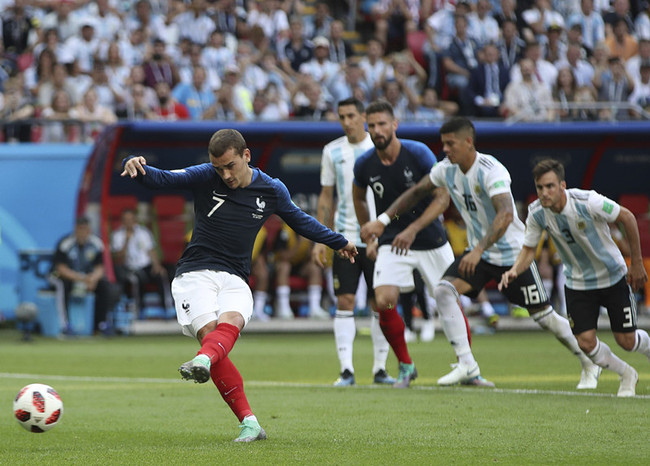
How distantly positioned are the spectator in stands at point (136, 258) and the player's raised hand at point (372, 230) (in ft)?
32.6

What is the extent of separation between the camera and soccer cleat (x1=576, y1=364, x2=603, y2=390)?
33.2 ft

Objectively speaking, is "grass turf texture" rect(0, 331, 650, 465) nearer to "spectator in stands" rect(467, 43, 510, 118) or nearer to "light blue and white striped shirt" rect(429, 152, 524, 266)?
"light blue and white striped shirt" rect(429, 152, 524, 266)

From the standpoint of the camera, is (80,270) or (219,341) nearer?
(219,341)

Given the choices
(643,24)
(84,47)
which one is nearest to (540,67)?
(643,24)

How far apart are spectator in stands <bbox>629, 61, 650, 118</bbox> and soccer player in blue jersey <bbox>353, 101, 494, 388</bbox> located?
12408 millimetres

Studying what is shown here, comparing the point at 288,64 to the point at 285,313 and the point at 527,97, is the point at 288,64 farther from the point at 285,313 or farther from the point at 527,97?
the point at 285,313

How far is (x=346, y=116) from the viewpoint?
1100 cm

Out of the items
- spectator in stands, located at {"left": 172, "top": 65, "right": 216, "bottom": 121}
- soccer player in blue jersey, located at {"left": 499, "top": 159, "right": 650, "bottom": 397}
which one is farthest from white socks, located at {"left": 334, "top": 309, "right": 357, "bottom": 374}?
spectator in stands, located at {"left": 172, "top": 65, "right": 216, "bottom": 121}

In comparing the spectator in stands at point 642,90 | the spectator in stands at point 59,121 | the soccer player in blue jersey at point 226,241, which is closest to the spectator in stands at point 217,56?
the spectator in stands at point 59,121

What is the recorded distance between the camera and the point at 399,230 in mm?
10758

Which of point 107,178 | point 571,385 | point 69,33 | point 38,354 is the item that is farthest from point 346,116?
point 69,33

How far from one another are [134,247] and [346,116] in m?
9.37

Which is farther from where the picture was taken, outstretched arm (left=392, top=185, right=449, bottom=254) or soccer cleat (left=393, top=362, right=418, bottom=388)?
soccer cleat (left=393, top=362, right=418, bottom=388)

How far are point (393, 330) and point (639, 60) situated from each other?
14129 mm
